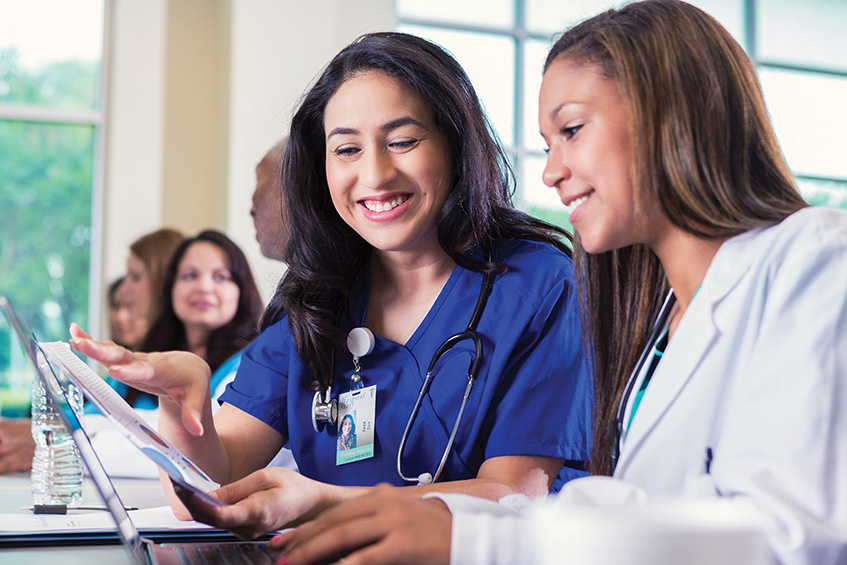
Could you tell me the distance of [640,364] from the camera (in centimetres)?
102

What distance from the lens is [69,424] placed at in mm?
729

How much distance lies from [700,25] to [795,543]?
0.53 metres

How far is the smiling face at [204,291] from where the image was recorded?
9.26 ft

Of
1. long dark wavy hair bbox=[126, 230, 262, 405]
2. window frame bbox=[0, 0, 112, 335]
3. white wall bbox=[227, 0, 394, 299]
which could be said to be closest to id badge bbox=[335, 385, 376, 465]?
long dark wavy hair bbox=[126, 230, 262, 405]

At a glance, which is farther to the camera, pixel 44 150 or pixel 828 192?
pixel 828 192

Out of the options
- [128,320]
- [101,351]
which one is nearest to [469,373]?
[101,351]

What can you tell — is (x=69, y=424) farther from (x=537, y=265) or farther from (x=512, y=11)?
(x=512, y=11)

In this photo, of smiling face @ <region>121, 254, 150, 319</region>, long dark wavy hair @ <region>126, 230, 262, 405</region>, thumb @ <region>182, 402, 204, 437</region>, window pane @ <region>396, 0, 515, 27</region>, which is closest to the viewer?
thumb @ <region>182, 402, 204, 437</region>

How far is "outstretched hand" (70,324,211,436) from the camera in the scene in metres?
0.92

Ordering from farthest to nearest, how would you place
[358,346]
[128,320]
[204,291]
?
[128,320] < [204,291] < [358,346]

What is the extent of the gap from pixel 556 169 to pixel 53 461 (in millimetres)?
978

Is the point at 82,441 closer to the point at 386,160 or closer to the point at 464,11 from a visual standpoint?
the point at 386,160

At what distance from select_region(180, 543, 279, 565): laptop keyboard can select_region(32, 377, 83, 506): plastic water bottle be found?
1.53 ft

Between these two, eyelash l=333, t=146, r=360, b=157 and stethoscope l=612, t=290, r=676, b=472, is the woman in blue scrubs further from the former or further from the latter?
stethoscope l=612, t=290, r=676, b=472
